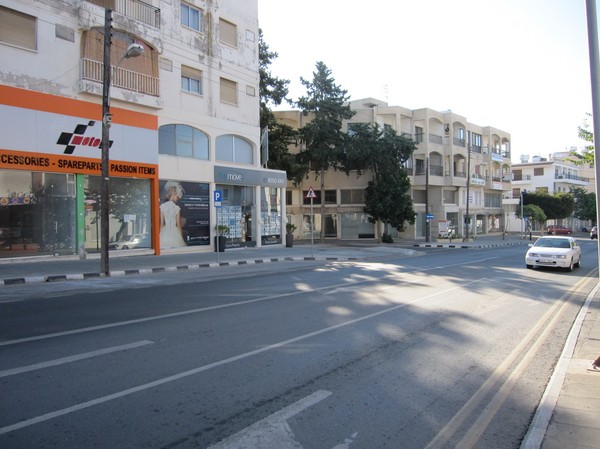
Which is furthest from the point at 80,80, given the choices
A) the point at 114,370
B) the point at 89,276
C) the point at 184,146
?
the point at 114,370

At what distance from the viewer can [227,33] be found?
87.6 ft

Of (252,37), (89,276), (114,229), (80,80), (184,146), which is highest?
(252,37)

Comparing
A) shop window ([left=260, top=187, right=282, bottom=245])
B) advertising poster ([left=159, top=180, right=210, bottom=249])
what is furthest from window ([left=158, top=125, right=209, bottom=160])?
shop window ([left=260, top=187, right=282, bottom=245])

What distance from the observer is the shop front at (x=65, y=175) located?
54.8 ft

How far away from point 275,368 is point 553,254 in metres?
15.6

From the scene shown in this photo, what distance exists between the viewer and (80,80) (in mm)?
18672

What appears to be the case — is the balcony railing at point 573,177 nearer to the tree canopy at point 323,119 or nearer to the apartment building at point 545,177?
the apartment building at point 545,177

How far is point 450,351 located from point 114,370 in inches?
177

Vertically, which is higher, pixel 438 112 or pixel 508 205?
pixel 438 112

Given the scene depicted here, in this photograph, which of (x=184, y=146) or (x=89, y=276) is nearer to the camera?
(x=89, y=276)

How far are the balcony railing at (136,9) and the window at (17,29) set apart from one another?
3365mm

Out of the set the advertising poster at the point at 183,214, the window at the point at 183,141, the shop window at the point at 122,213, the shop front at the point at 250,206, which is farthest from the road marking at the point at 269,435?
the shop front at the point at 250,206

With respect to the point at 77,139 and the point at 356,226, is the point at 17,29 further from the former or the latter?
the point at 356,226

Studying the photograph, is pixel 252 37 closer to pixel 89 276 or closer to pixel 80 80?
pixel 80 80
